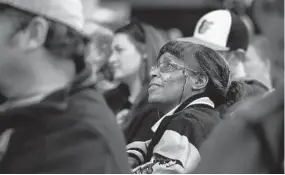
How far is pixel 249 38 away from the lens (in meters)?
1.91

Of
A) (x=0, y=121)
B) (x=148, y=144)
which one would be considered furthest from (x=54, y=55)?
(x=148, y=144)

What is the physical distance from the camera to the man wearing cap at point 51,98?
1.79m

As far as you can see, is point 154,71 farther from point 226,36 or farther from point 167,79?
point 226,36

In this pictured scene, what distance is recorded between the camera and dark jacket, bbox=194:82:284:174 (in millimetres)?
1862

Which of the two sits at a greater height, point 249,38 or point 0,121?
point 249,38

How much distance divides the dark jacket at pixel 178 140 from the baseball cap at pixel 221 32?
0.23 meters

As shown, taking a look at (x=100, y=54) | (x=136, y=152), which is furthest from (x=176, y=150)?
(x=100, y=54)

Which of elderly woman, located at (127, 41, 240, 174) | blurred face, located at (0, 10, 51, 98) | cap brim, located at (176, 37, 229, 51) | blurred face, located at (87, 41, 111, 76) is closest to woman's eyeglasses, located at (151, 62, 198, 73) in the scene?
elderly woman, located at (127, 41, 240, 174)

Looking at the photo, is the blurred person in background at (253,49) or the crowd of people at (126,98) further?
the blurred person in background at (253,49)

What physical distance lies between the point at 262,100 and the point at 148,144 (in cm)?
50

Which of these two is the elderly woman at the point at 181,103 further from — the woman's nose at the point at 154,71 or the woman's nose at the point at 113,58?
the woman's nose at the point at 113,58

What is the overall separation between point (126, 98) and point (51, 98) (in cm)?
29

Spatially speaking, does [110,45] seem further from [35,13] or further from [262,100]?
[262,100]

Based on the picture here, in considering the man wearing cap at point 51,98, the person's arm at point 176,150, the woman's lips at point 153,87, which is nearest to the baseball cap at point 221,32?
the woman's lips at point 153,87
